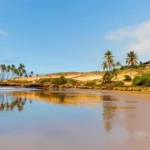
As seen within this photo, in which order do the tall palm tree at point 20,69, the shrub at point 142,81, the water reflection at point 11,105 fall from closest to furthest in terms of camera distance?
the water reflection at point 11,105, the shrub at point 142,81, the tall palm tree at point 20,69

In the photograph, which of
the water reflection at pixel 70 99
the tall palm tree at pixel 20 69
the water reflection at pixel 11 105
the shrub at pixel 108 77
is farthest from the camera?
the tall palm tree at pixel 20 69

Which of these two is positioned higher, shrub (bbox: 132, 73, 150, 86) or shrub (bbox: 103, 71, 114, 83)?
shrub (bbox: 103, 71, 114, 83)

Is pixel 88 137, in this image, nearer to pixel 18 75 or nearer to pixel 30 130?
pixel 30 130

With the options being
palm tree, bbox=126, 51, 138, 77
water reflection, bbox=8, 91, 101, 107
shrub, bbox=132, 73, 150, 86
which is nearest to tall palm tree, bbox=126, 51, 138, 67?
palm tree, bbox=126, 51, 138, 77

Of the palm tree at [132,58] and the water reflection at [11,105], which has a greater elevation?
the palm tree at [132,58]

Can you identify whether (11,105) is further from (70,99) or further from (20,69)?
(20,69)

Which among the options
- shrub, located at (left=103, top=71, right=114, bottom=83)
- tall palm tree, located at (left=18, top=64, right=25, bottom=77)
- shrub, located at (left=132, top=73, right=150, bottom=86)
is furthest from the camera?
tall palm tree, located at (left=18, top=64, right=25, bottom=77)

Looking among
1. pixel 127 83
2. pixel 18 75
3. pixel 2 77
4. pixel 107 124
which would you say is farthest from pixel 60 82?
pixel 107 124

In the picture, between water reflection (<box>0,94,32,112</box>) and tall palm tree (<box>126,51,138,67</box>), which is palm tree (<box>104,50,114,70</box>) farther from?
water reflection (<box>0,94,32,112</box>)

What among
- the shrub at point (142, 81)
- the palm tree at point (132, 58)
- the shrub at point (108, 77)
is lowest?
the shrub at point (142, 81)

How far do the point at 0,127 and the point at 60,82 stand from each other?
10789 centimetres

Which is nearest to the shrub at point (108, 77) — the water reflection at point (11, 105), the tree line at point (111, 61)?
the tree line at point (111, 61)

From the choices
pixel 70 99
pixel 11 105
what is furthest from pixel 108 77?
pixel 11 105

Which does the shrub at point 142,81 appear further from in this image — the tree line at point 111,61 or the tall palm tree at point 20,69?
the tall palm tree at point 20,69
